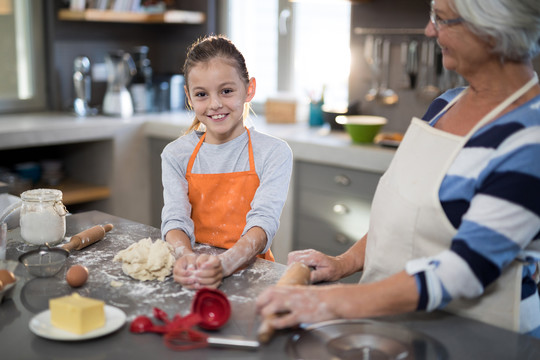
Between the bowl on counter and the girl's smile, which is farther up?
the girl's smile

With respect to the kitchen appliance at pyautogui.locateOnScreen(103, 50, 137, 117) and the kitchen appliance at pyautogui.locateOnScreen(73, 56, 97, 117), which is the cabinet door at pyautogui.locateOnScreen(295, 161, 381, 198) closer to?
the kitchen appliance at pyautogui.locateOnScreen(103, 50, 137, 117)

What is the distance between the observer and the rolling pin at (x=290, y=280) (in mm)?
966

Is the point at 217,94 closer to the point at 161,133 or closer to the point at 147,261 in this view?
the point at 147,261

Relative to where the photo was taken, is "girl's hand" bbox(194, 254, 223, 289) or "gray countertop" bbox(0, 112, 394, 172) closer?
"girl's hand" bbox(194, 254, 223, 289)

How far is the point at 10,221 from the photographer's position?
5.23ft

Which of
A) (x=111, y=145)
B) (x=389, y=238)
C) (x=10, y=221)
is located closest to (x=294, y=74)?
(x=111, y=145)

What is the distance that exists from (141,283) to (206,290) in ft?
0.66

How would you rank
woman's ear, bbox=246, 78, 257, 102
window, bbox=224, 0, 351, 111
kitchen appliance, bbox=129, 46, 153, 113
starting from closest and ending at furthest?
1. woman's ear, bbox=246, 78, 257, 102
2. window, bbox=224, 0, 351, 111
3. kitchen appliance, bbox=129, 46, 153, 113

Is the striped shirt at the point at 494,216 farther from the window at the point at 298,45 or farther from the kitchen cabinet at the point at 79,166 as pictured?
the kitchen cabinet at the point at 79,166

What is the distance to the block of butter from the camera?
969mm

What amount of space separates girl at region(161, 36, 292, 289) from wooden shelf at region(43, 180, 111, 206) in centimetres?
A: 180

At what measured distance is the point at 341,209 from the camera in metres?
2.73

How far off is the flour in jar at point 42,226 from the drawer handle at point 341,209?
5.00 feet

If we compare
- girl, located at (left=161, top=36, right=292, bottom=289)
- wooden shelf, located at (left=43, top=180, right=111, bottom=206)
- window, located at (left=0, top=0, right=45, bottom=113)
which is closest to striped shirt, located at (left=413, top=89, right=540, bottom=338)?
girl, located at (left=161, top=36, right=292, bottom=289)
